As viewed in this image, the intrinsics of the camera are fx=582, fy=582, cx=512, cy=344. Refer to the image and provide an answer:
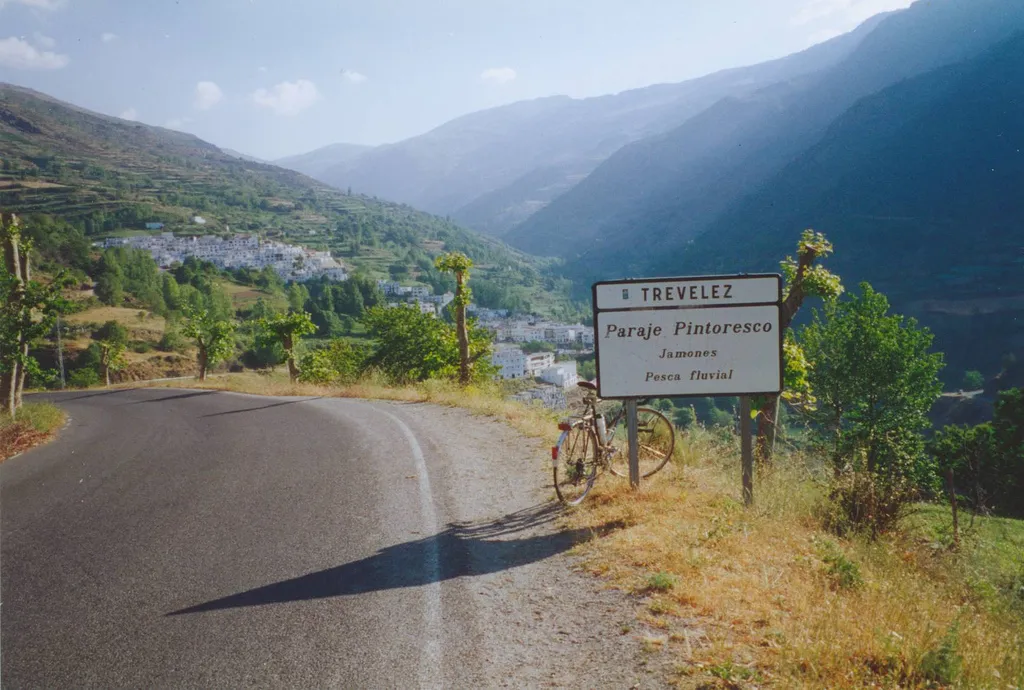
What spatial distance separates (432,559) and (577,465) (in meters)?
2.02

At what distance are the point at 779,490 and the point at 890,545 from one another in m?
1.03

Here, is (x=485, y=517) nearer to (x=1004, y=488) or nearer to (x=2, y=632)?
(x=2, y=632)

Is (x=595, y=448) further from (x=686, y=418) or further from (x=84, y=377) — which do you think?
(x=84, y=377)

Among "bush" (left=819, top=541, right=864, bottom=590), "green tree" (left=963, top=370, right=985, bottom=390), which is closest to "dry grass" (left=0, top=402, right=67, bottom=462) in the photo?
"bush" (left=819, top=541, right=864, bottom=590)

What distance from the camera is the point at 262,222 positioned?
618 feet

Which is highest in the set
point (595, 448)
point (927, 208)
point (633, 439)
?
point (927, 208)

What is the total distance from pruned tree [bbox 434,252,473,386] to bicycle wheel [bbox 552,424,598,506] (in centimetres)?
1122

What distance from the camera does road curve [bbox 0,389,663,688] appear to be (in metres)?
3.21

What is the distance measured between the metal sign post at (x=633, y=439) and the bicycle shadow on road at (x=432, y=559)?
801 millimetres

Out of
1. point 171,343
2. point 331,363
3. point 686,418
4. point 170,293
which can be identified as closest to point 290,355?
point 331,363

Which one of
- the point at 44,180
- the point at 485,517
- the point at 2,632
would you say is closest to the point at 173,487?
the point at 2,632

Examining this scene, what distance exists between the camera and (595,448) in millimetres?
6020

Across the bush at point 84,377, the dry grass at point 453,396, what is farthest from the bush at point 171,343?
the dry grass at point 453,396

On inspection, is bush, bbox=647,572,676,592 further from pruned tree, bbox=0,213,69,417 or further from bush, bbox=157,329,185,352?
bush, bbox=157,329,185,352
